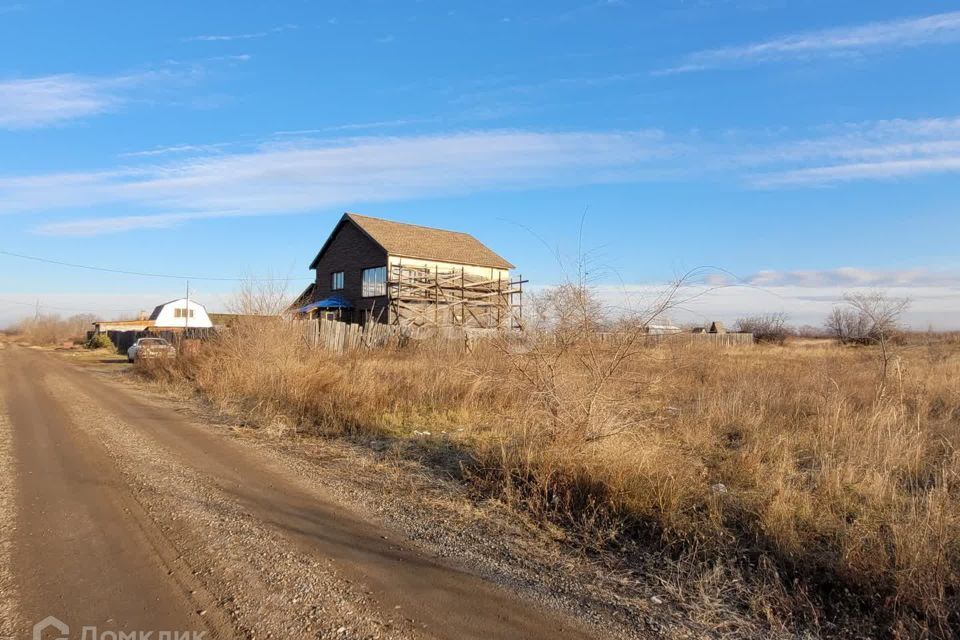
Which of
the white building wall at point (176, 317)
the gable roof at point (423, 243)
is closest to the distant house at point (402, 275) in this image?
the gable roof at point (423, 243)

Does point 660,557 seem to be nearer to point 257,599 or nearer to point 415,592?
point 415,592

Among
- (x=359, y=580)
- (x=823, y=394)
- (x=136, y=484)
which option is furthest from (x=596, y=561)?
(x=823, y=394)

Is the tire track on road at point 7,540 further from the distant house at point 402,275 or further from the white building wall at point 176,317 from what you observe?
the white building wall at point 176,317

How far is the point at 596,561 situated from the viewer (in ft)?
15.4

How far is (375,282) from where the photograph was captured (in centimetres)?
3272

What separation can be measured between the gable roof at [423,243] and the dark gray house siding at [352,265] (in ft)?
1.51

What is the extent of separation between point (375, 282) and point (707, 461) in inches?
1068

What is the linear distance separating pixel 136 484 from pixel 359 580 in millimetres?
4032

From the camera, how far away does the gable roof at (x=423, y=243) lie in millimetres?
32625

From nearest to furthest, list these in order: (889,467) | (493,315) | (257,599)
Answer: (257,599) < (889,467) < (493,315)

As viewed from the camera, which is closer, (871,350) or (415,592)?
(415,592)

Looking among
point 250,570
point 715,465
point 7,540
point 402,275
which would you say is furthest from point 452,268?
point 250,570

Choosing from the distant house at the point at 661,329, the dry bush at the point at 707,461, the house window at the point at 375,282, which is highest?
the house window at the point at 375,282

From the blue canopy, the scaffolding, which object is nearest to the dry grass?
the scaffolding
